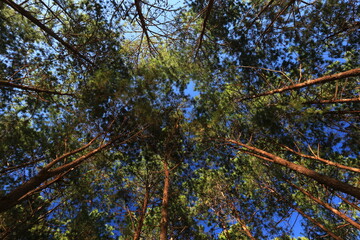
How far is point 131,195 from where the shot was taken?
8250 millimetres

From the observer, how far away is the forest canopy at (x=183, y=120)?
5.70 metres

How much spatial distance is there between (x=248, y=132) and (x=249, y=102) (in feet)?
4.39

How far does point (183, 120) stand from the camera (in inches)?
352

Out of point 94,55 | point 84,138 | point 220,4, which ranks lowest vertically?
point 84,138

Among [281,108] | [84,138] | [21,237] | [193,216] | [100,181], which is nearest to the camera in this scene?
[21,237]

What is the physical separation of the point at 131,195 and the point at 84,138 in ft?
10.6

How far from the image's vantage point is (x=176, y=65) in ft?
27.6

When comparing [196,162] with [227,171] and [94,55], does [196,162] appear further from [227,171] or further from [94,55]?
[94,55]

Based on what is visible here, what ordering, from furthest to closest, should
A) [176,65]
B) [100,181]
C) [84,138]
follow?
1. [176,65]
2. [100,181]
3. [84,138]

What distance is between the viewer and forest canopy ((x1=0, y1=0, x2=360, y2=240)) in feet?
18.7

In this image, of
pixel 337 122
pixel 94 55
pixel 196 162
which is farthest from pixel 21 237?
pixel 337 122

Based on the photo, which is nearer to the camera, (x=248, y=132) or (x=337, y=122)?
(x=337, y=122)

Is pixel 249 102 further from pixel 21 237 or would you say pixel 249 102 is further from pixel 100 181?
pixel 21 237

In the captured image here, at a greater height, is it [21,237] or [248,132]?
[248,132]
